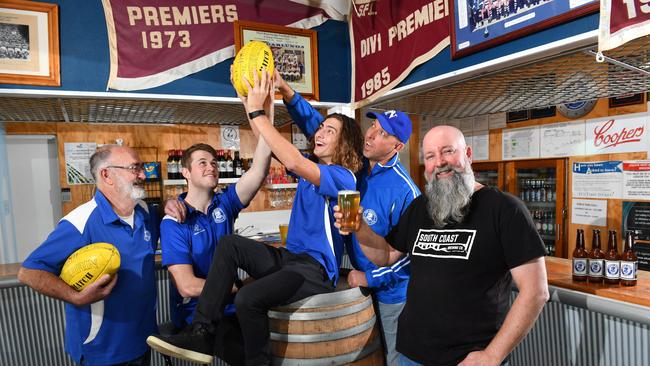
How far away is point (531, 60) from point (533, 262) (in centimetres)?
121

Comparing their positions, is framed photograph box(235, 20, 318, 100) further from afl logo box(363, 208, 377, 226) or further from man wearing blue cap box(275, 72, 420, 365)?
afl logo box(363, 208, 377, 226)

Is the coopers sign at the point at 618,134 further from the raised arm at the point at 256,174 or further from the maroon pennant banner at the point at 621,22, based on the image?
the raised arm at the point at 256,174

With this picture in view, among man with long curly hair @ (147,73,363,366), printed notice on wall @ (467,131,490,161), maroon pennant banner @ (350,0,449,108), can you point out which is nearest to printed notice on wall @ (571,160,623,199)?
printed notice on wall @ (467,131,490,161)

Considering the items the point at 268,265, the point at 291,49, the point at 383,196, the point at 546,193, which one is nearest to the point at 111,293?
the point at 268,265

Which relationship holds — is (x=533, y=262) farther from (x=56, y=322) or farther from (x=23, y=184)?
(x=23, y=184)

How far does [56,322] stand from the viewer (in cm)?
272

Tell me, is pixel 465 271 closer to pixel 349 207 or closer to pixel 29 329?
→ pixel 349 207

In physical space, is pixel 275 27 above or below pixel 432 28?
above

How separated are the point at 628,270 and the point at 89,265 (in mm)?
2649

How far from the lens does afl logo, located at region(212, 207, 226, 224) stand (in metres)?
2.20

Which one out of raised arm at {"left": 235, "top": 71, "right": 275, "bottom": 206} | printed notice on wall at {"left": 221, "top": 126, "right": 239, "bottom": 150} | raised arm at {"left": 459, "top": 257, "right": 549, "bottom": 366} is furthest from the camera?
printed notice on wall at {"left": 221, "top": 126, "right": 239, "bottom": 150}

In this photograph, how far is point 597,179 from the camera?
479cm

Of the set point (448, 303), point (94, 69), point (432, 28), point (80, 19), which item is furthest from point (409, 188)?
point (80, 19)

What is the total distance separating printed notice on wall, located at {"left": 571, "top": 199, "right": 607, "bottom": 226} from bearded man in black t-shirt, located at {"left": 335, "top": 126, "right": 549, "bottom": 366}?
4106 millimetres
